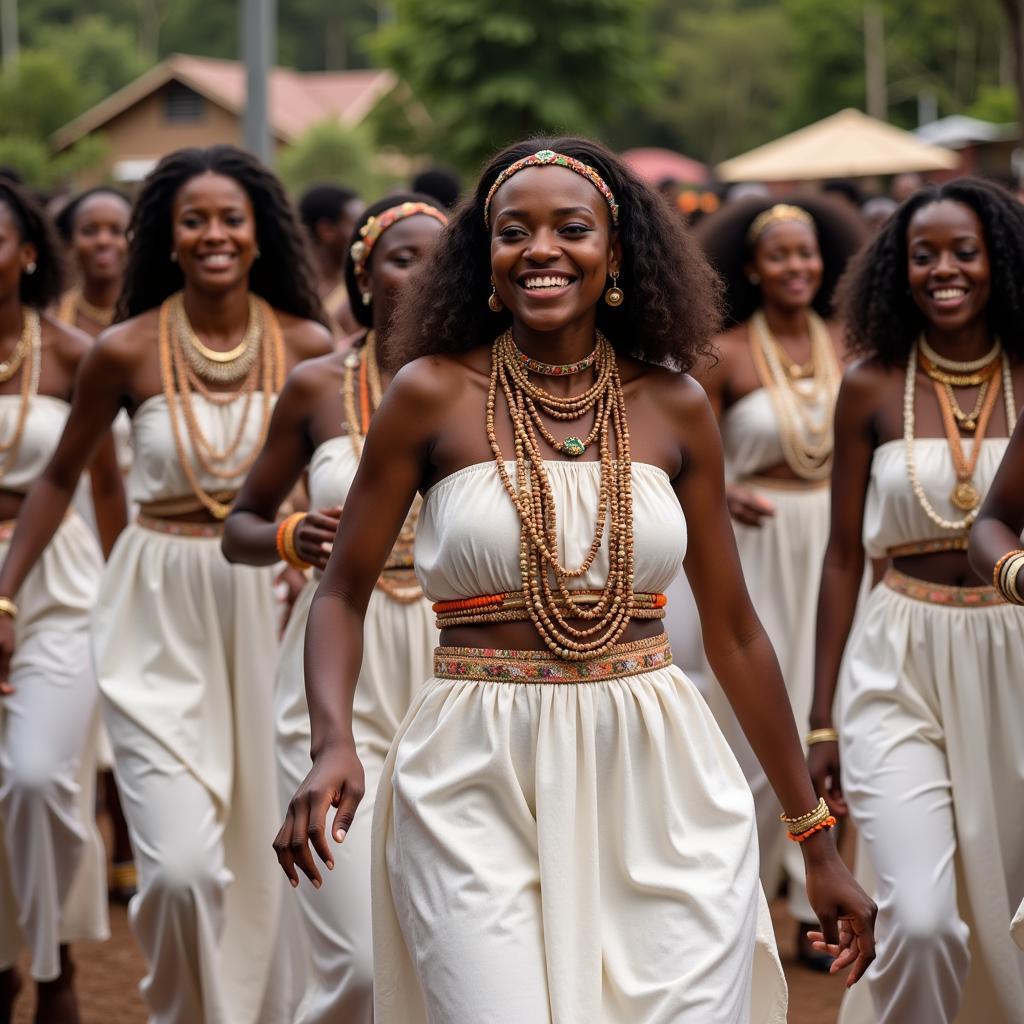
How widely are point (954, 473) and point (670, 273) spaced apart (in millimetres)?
1665

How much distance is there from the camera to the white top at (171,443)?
6.45m

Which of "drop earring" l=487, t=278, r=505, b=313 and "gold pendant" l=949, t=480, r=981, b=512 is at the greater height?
"drop earring" l=487, t=278, r=505, b=313

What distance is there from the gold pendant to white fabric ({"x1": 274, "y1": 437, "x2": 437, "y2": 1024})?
1555 mm

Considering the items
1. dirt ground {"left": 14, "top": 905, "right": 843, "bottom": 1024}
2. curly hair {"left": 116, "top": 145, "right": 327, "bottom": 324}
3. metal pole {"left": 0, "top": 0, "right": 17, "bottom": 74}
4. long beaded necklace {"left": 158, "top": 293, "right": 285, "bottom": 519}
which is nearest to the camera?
long beaded necklace {"left": 158, "top": 293, "right": 285, "bottom": 519}

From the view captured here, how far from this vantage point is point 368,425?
5.71m

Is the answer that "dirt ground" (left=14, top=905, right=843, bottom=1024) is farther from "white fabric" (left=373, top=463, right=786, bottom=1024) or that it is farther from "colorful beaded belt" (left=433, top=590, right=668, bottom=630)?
"colorful beaded belt" (left=433, top=590, right=668, bottom=630)

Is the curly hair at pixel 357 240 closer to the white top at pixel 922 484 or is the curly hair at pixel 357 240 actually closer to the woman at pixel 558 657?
the white top at pixel 922 484

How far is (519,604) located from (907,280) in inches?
97.8

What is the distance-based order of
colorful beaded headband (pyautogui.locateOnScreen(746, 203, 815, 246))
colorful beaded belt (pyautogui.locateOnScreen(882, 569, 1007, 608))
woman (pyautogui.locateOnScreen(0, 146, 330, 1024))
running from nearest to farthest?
colorful beaded belt (pyautogui.locateOnScreen(882, 569, 1007, 608)) → woman (pyautogui.locateOnScreen(0, 146, 330, 1024)) → colorful beaded headband (pyautogui.locateOnScreen(746, 203, 815, 246))

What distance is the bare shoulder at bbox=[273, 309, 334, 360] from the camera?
22.3 feet

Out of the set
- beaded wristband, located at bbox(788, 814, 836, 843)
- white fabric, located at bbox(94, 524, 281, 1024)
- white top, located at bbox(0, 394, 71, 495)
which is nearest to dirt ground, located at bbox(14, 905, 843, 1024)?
white fabric, located at bbox(94, 524, 281, 1024)

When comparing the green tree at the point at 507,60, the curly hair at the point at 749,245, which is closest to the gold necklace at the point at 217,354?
the curly hair at the point at 749,245

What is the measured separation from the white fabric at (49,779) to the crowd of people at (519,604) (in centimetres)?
2

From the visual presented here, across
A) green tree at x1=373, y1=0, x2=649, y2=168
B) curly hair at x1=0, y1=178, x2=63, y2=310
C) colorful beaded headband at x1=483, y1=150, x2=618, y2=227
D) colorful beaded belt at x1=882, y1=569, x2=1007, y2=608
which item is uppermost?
green tree at x1=373, y1=0, x2=649, y2=168
